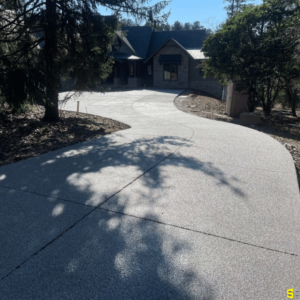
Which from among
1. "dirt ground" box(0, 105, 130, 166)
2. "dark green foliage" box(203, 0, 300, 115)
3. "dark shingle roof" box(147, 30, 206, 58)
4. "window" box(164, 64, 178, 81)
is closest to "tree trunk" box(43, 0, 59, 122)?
"dirt ground" box(0, 105, 130, 166)

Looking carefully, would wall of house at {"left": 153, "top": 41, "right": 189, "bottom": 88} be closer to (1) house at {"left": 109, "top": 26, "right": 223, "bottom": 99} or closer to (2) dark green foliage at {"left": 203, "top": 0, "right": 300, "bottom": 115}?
(1) house at {"left": 109, "top": 26, "right": 223, "bottom": 99}

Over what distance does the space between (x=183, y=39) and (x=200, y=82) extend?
6.92 m

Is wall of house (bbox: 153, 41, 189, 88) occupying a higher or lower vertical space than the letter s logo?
higher

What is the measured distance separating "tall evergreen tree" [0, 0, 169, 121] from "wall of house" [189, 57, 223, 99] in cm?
2191

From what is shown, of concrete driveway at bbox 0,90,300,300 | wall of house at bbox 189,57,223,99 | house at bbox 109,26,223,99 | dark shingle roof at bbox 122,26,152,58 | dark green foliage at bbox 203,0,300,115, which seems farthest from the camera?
dark shingle roof at bbox 122,26,152,58

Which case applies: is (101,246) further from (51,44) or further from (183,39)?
(183,39)

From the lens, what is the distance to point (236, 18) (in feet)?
49.6

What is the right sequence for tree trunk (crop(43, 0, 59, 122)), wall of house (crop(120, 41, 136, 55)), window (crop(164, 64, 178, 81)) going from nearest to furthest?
1. tree trunk (crop(43, 0, 59, 122))
2. window (crop(164, 64, 178, 81))
3. wall of house (crop(120, 41, 136, 55))

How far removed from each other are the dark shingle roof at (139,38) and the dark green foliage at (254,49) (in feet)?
68.8

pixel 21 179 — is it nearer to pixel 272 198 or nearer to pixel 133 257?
pixel 133 257

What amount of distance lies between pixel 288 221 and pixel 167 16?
307 inches

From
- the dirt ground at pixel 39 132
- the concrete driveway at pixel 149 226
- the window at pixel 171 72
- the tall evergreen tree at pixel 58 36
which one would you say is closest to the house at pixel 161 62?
the window at pixel 171 72

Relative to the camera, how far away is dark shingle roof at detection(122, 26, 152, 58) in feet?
116

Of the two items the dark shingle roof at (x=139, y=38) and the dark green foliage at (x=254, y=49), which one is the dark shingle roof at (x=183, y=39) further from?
the dark green foliage at (x=254, y=49)
